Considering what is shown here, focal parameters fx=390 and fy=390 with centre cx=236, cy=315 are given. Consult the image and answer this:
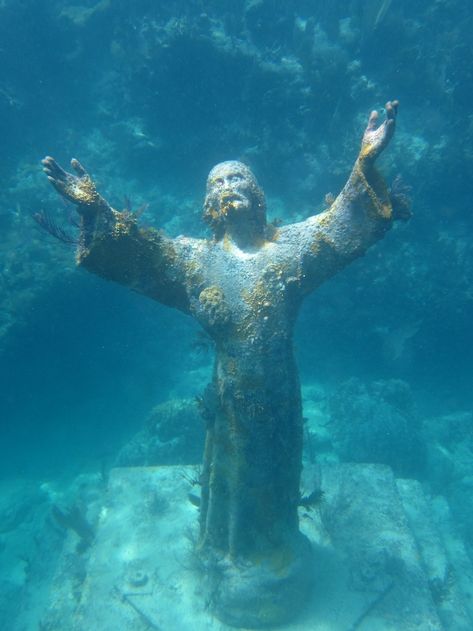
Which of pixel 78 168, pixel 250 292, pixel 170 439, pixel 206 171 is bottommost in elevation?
pixel 250 292

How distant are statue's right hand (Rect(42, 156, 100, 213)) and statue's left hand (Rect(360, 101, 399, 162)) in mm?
2204

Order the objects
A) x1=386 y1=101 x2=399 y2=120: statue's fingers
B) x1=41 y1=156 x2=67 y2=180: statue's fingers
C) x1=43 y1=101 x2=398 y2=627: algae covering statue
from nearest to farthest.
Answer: x1=386 y1=101 x2=399 y2=120: statue's fingers
x1=41 y1=156 x2=67 y2=180: statue's fingers
x1=43 y1=101 x2=398 y2=627: algae covering statue

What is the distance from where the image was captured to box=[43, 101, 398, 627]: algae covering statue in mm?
3473

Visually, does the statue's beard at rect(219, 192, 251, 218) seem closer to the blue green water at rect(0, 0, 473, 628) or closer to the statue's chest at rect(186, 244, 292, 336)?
the statue's chest at rect(186, 244, 292, 336)

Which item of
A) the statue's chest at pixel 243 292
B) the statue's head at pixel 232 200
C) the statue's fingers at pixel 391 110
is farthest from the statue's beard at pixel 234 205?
the statue's fingers at pixel 391 110

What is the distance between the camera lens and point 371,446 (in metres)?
9.52

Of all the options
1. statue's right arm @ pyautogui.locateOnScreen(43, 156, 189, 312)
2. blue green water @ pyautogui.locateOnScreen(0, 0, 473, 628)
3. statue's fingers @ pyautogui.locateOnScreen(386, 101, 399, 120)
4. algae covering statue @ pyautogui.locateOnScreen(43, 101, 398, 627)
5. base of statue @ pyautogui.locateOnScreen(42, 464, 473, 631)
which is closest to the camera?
statue's fingers @ pyautogui.locateOnScreen(386, 101, 399, 120)

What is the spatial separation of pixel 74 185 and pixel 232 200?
4.68 ft

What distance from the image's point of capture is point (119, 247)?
3.46 metres

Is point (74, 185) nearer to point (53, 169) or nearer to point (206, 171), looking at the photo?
point (53, 169)

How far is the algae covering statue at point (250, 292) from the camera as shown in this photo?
3.47 meters

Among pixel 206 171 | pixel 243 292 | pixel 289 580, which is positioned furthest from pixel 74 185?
pixel 206 171

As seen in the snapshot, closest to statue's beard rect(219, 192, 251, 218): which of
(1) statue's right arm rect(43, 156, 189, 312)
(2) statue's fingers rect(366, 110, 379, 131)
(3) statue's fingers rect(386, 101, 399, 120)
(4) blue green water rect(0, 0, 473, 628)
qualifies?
(1) statue's right arm rect(43, 156, 189, 312)

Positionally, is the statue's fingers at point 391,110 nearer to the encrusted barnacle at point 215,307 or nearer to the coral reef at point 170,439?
the encrusted barnacle at point 215,307
